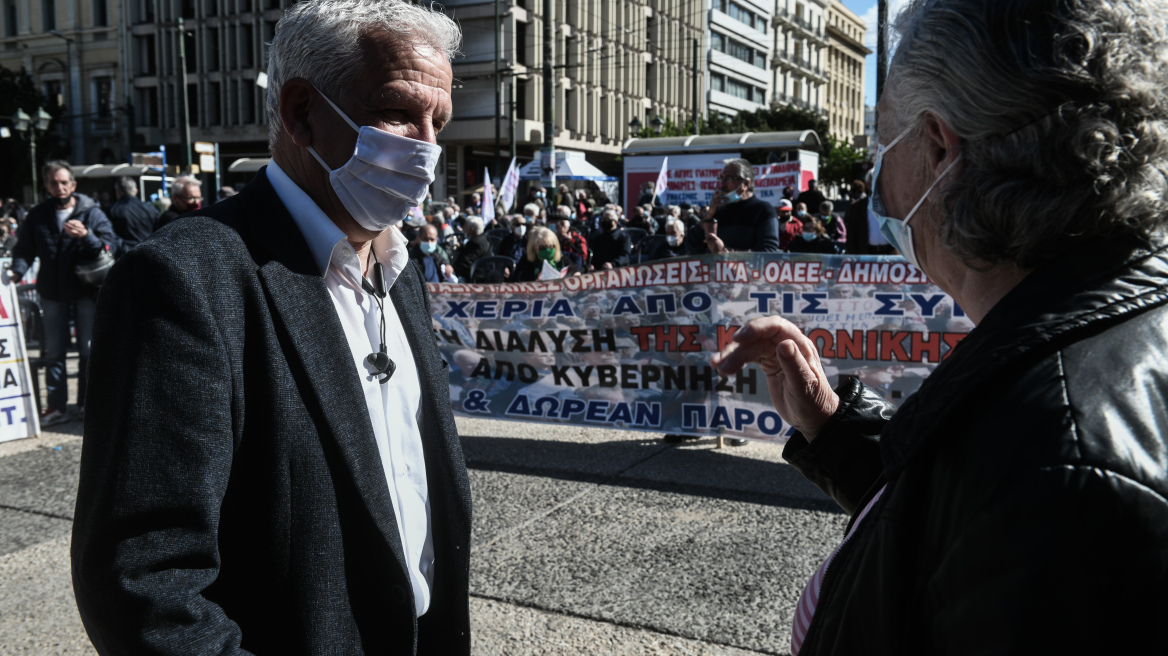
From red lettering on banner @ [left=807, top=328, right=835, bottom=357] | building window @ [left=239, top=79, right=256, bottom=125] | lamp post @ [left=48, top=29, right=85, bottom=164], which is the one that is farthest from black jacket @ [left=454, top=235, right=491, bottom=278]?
lamp post @ [left=48, top=29, right=85, bottom=164]

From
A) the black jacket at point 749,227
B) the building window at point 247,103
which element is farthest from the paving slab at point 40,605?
the building window at point 247,103

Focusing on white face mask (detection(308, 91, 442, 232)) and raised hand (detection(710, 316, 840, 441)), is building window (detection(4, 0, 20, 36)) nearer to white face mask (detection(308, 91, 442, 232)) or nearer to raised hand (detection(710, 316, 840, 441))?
white face mask (detection(308, 91, 442, 232))

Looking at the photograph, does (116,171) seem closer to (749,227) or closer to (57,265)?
(57,265)

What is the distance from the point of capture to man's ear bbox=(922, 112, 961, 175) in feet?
4.05

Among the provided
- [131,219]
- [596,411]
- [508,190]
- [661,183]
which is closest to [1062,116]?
[596,411]

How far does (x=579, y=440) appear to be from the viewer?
20.8 feet

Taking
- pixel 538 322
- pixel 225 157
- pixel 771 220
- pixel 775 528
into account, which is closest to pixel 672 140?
pixel 771 220

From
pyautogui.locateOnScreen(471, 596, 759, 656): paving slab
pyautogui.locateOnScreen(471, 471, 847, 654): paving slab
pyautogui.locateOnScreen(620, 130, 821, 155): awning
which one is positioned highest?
pyautogui.locateOnScreen(620, 130, 821, 155): awning

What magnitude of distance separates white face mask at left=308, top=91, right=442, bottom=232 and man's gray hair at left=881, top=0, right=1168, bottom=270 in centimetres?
114

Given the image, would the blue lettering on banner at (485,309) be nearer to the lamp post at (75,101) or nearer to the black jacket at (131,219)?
the black jacket at (131,219)

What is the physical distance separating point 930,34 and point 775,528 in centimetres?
352

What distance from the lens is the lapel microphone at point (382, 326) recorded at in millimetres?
1733

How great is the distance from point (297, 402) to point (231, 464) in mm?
143

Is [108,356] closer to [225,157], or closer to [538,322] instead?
[538,322]
